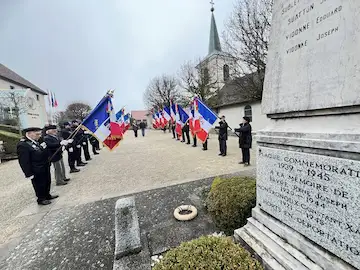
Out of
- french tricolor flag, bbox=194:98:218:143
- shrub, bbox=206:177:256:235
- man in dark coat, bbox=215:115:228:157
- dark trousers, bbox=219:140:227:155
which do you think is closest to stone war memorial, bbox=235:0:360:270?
shrub, bbox=206:177:256:235

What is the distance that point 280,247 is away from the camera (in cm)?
192

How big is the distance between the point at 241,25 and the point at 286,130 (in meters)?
13.3

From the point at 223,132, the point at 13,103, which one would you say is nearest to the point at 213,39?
the point at 223,132

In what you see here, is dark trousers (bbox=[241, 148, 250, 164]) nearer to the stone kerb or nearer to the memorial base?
the memorial base

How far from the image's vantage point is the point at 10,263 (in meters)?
2.69

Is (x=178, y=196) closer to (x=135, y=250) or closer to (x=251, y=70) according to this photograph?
(x=135, y=250)

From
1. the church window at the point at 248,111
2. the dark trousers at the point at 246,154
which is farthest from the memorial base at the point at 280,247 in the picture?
the church window at the point at 248,111

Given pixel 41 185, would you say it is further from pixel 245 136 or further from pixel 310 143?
pixel 245 136

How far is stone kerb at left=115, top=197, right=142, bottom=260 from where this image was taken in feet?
7.52

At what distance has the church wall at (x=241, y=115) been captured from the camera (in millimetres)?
16644

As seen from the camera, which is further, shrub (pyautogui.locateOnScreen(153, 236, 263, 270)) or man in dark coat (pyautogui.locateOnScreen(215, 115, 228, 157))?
man in dark coat (pyautogui.locateOnScreen(215, 115, 228, 157))

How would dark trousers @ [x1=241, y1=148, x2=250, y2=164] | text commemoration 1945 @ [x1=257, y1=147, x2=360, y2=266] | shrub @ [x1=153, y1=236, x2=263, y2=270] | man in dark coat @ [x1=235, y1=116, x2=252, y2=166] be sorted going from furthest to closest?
dark trousers @ [x1=241, y1=148, x2=250, y2=164], man in dark coat @ [x1=235, y1=116, x2=252, y2=166], shrub @ [x1=153, y1=236, x2=263, y2=270], text commemoration 1945 @ [x1=257, y1=147, x2=360, y2=266]

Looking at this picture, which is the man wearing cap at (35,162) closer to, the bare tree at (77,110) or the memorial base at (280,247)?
the memorial base at (280,247)

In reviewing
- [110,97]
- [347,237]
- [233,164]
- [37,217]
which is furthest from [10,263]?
[233,164]
